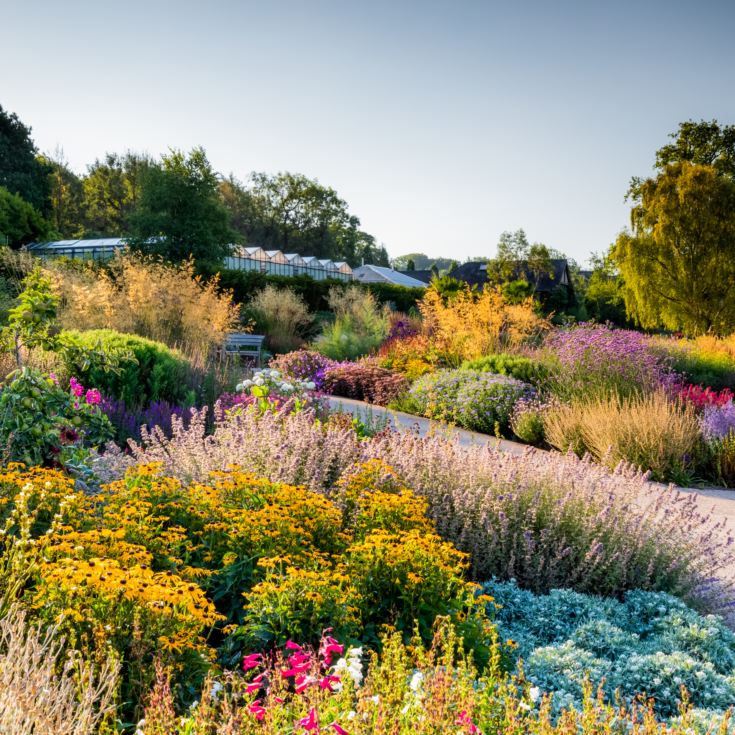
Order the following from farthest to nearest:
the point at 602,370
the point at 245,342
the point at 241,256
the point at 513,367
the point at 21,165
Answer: the point at 21,165
the point at 241,256
the point at 245,342
the point at 513,367
the point at 602,370

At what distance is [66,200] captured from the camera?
4659 cm

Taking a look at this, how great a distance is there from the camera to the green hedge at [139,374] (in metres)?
7.06

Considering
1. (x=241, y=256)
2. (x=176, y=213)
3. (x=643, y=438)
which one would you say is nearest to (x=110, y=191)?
(x=241, y=256)

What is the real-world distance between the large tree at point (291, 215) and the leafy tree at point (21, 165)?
19.9 m

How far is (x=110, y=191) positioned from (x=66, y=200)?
3.19 meters

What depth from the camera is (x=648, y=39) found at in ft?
31.1

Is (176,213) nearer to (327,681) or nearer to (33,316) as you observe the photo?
(33,316)

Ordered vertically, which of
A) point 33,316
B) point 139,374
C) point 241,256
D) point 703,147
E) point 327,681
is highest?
point 703,147

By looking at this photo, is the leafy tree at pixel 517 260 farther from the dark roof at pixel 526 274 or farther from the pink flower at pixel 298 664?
the pink flower at pixel 298 664

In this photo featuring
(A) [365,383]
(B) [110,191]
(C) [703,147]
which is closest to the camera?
(A) [365,383]

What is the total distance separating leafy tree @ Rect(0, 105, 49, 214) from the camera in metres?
40.2

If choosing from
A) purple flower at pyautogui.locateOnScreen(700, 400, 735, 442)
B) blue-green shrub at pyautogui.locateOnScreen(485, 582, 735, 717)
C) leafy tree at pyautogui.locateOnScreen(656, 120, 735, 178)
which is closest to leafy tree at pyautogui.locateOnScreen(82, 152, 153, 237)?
leafy tree at pyautogui.locateOnScreen(656, 120, 735, 178)

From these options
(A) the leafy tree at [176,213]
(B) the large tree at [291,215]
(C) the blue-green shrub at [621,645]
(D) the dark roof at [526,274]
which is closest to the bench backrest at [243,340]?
(C) the blue-green shrub at [621,645]

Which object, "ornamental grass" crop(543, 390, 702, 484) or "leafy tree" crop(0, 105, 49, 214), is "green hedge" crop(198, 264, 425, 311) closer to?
"ornamental grass" crop(543, 390, 702, 484)
